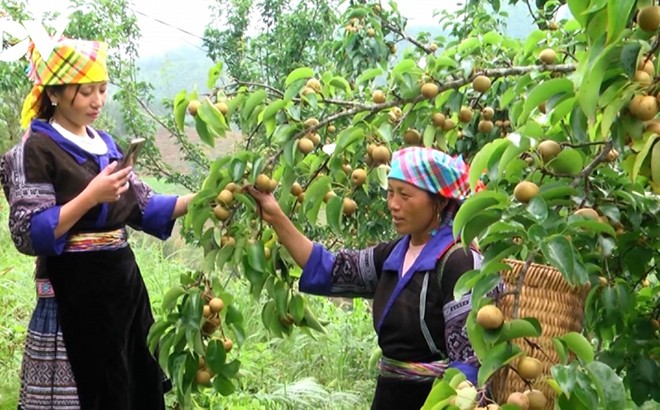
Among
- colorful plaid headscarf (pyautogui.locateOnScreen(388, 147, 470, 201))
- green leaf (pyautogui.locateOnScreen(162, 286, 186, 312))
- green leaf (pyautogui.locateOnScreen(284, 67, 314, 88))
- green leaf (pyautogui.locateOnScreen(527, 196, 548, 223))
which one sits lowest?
green leaf (pyautogui.locateOnScreen(162, 286, 186, 312))

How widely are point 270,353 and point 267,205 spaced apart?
201 cm

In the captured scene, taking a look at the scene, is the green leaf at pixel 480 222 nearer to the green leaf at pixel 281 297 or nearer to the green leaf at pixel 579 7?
the green leaf at pixel 579 7

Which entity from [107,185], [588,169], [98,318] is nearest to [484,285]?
[588,169]

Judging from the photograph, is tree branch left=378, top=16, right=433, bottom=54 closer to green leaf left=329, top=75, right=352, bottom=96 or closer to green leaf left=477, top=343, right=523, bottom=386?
green leaf left=329, top=75, right=352, bottom=96

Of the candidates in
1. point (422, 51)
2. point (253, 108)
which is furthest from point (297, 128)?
point (422, 51)

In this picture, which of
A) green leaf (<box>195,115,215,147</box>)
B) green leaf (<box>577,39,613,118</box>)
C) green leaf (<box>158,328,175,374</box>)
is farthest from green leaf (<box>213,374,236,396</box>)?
green leaf (<box>577,39,613,118</box>)

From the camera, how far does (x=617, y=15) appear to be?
0.90 m

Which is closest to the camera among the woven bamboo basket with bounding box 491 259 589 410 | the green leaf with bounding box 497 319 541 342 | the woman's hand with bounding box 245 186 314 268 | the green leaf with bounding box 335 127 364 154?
the green leaf with bounding box 497 319 541 342

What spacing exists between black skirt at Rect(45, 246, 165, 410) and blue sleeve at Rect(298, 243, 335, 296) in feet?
1.68

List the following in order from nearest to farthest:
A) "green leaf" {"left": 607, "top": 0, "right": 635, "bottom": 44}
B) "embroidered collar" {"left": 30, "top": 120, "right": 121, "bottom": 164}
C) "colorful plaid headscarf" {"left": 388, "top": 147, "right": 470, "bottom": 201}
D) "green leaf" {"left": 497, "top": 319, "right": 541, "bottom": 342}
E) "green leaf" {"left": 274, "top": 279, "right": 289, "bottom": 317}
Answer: "green leaf" {"left": 607, "top": 0, "right": 635, "bottom": 44}, "green leaf" {"left": 497, "top": 319, "right": 541, "bottom": 342}, "colorful plaid headscarf" {"left": 388, "top": 147, "right": 470, "bottom": 201}, "green leaf" {"left": 274, "top": 279, "right": 289, "bottom": 317}, "embroidered collar" {"left": 30, "top": 120, "right": 121, "bottom": 164}

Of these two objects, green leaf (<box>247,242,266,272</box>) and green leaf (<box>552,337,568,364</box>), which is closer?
green leaf (<box>552,337,568,364</box>)

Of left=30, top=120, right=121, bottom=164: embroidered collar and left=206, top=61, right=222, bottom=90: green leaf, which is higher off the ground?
left=206, top=61, right=222, bottom=90: green leaf

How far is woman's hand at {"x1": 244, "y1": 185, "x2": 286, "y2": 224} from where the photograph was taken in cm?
203

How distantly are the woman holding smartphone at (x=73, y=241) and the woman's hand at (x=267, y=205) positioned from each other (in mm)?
359
